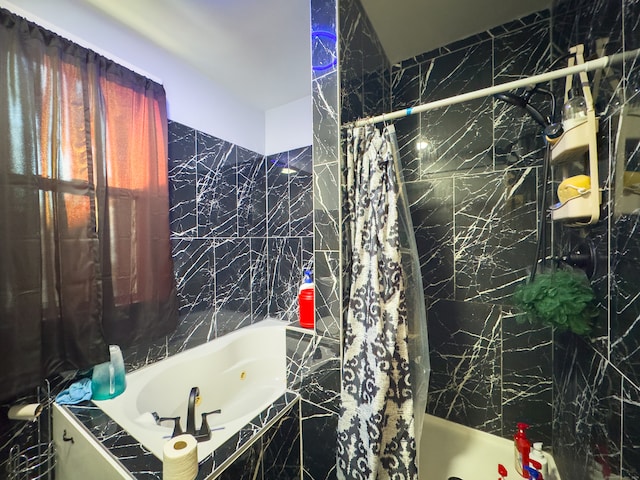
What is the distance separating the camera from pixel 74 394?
3.43 ft

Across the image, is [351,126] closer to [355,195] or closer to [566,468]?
[355,195]

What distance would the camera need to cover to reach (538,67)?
1258 mm

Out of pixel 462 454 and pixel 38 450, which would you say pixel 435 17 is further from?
pixel 38 450

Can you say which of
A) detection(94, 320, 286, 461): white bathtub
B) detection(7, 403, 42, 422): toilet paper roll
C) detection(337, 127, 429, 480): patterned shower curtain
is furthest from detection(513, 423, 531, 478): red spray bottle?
detection(7, 403, 42, 422): toilet paper roll

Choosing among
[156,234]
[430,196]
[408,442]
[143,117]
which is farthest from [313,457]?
[143,117]

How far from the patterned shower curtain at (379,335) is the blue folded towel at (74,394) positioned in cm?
115

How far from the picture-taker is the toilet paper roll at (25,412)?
0.90 meters

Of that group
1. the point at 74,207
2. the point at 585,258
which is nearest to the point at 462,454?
the point at 585,258

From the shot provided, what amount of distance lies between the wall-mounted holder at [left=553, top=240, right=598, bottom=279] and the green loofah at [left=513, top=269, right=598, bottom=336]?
26mm

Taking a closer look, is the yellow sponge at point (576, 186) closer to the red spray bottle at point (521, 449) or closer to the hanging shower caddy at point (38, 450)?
the red spray bottle at point (521, 449)

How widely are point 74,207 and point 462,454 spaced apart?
2.36 metres

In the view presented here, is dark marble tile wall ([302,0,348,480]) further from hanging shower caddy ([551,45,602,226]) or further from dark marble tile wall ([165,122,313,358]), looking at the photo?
dark marble tile wall ([165,122,313,358])

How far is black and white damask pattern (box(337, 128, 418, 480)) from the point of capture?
890 millimetres

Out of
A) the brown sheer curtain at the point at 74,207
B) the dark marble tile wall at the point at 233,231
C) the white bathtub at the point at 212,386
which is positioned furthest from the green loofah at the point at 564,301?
the brown sheer curtain at the point at 74,207
